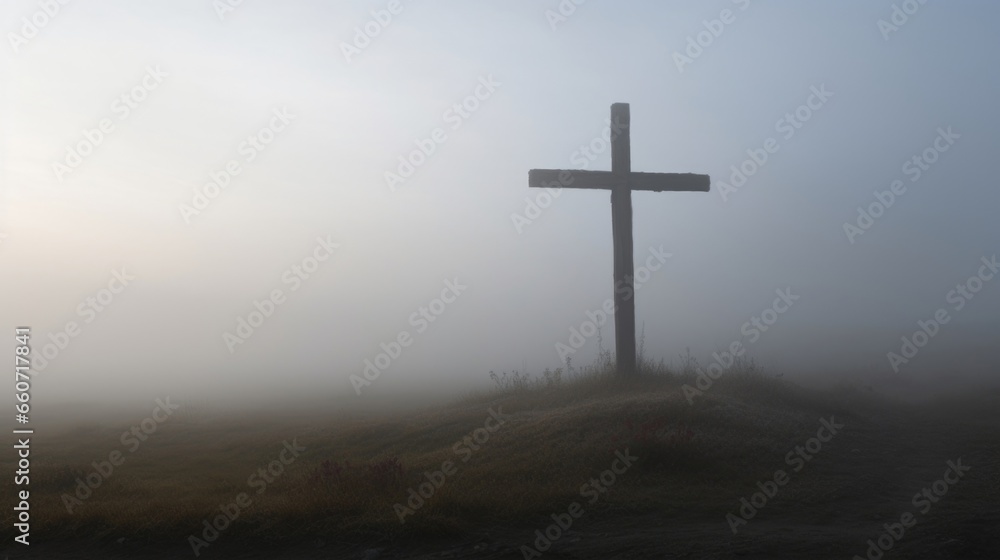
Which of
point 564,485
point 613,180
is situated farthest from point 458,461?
point 613,180

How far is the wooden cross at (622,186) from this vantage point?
15.0m

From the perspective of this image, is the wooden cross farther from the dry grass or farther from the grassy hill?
the grassy hill

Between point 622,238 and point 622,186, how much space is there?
1128 millimetres

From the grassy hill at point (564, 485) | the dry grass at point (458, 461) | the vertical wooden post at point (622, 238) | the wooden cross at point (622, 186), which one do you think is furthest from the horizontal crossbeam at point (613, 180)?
the grassy hill at point (564, 485)

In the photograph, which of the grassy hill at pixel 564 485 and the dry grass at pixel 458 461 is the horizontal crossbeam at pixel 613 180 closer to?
the dry grass at pixel 458 461

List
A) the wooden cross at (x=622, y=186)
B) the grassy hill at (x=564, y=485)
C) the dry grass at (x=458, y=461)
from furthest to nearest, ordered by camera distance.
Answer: the wooden cross at (x=622, y=186)
the dry grass at (x=458, y=461)
the grassy hill at (x=564, y=485)

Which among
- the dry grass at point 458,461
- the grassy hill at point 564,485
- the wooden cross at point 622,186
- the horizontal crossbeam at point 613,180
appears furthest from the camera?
the wooden cross at point 622,186

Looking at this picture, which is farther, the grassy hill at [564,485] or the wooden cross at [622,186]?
the wooden cross at [622,186]

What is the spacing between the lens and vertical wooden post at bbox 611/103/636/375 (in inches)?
593

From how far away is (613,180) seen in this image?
15.4m

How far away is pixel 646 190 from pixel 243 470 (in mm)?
9658

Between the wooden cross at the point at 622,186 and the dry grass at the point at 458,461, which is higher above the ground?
the wooden cross at the point at 622,186

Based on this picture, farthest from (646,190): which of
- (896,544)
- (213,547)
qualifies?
(213,547)

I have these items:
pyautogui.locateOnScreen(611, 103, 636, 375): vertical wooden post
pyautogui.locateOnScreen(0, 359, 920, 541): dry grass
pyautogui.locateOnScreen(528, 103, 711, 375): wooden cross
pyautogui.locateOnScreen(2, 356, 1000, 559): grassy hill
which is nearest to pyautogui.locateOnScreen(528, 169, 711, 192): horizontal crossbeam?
pyautogui.locateOnScreen(528, 103, 711, 375): wooden cross
